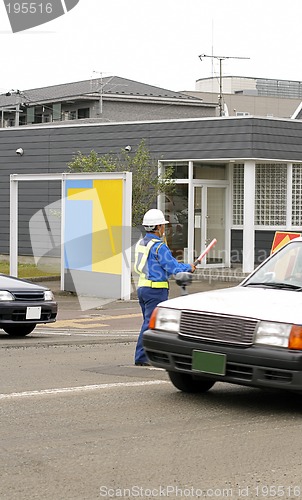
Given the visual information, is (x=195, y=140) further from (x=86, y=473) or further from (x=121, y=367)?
(x=86, y=473)

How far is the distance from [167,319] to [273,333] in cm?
114

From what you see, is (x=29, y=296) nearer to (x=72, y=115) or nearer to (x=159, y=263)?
(x=159, y=263)

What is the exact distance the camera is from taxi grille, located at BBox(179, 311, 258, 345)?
827cm

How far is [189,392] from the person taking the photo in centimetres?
948

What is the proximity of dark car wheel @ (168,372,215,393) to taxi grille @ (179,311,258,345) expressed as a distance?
0.69m

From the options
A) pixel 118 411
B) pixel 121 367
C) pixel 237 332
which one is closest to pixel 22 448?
pixel 118 411

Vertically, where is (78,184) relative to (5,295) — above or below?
above

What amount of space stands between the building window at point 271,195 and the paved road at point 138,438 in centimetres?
1742

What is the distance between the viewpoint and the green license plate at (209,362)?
27.4 feet

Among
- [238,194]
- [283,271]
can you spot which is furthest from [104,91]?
[283,271]

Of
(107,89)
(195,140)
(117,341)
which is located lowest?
(117,341)

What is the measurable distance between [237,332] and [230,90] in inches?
2015

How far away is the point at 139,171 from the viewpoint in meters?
27.0

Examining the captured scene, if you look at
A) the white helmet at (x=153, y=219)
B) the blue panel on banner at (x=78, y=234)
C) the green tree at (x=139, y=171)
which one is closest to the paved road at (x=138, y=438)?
the white helmet at (x=153, y=219)
